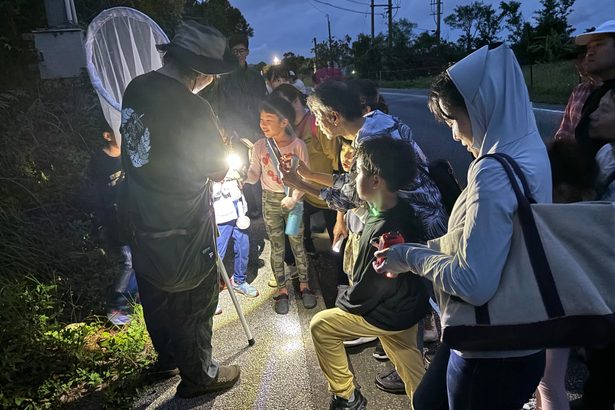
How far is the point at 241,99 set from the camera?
230 inches

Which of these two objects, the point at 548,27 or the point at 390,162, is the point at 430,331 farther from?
the point at 548,27

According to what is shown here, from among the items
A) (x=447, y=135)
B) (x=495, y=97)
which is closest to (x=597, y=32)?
(x=495, y=97)

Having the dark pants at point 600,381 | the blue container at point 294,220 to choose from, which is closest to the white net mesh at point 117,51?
the blue container at point 294,220

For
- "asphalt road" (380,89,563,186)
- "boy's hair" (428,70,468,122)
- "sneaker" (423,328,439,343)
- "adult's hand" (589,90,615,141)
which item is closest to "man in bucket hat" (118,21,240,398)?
"boy's hair" (428,70,468,122)

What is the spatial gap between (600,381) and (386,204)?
135cm

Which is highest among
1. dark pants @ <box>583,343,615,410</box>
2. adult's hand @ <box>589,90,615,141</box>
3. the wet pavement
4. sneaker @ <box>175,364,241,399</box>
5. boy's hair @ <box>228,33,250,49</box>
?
boy's hair @ <box>228,33,250,49</box>

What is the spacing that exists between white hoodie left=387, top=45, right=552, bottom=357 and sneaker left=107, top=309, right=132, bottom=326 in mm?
2759

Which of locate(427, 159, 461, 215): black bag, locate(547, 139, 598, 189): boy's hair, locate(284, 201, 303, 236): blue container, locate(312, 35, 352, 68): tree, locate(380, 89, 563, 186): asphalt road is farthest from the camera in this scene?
locate(312, 35, 352, 68): tree

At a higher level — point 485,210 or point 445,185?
point 485,210

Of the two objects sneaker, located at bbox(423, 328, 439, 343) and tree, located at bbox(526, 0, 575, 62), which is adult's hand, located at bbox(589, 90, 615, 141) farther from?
tree, located at bbox(526, 0, 575, 62)

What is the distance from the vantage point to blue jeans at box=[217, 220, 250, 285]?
12.3 ft

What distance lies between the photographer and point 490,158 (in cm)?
125

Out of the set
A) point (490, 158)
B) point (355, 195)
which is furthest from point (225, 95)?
point (490, 158)

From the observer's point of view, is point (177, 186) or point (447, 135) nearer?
point (177, 186)
